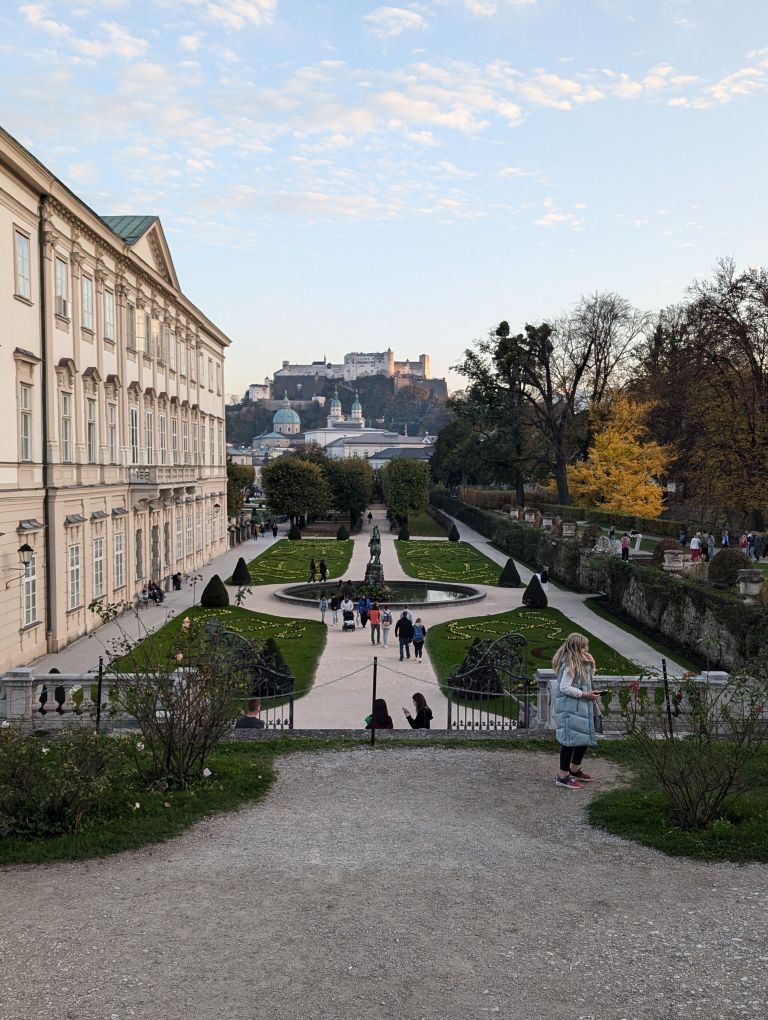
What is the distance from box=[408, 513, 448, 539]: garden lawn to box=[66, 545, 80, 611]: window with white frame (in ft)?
133

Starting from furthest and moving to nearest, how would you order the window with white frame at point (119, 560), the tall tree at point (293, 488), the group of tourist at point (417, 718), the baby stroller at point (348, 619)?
the tall tree at point (293, 488)
the window with white frame at point (119, 560)
the baby stroller at point (348, 619)
the group of tourist at point (417, 718)

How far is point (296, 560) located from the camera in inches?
1839

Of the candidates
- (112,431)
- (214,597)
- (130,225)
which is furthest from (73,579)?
(130,225)

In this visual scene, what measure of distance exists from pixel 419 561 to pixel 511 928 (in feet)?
131

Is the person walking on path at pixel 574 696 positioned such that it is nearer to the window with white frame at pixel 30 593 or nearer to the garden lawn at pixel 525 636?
the garden lawn at pixel 525 636

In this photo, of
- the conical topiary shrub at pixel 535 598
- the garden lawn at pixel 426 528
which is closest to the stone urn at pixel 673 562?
the conical topiary shrub at pixel 535 598

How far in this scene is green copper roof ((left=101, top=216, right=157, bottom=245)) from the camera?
3222cm

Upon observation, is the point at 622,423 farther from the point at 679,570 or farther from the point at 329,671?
the point at 329,671

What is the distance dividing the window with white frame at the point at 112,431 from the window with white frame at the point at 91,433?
5.02 feet

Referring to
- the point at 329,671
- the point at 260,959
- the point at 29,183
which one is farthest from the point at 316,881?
the point at 29,183

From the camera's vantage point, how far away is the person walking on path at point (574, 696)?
9.98 metres

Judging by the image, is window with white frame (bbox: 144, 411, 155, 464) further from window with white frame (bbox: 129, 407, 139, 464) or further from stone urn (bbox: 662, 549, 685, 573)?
stone urn (bbox: 662, 549, 685, 573)

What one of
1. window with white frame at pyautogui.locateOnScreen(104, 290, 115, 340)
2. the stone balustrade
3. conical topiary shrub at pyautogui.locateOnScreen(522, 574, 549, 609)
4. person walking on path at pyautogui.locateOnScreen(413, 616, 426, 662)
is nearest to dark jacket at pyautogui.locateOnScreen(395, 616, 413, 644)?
person walking on path at pyautogui.locateOnScreen(413, 616, 426, 662)

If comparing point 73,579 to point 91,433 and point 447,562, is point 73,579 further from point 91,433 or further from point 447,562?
point 447,562
